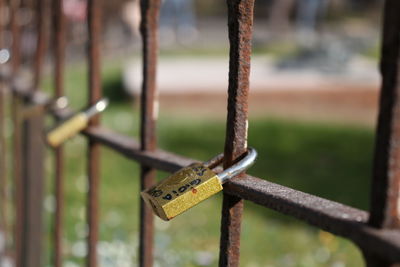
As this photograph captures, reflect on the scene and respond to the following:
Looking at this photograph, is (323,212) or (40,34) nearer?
(323,212)

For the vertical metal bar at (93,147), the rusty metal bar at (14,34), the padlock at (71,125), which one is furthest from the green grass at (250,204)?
the padlock at (71,125)

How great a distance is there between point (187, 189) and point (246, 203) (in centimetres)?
303

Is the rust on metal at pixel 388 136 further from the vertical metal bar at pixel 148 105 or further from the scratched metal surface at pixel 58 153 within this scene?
the scratched metal surface at pixel 58 153

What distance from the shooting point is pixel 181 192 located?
734mm

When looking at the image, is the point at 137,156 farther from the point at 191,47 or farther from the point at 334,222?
the point at 191,47

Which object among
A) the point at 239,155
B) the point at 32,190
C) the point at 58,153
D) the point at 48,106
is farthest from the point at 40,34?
the point at 239,155

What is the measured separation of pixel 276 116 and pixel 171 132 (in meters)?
1.38

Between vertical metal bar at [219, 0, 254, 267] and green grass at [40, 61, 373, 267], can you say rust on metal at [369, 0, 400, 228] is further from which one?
green grass at [40, 61, 373, 267]

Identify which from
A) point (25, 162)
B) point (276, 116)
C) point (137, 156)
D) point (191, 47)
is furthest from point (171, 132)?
point (191, 47)

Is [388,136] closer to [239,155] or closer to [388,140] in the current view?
[388,140]

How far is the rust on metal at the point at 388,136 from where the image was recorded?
55 cm

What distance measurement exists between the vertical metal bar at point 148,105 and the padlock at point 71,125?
0.19 metres

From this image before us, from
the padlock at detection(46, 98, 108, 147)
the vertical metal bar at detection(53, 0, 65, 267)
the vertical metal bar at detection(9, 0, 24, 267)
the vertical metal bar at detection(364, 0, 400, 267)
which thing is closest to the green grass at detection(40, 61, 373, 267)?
the vertical metal bar at detection(9, 0, 24, 267)

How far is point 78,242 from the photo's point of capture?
9.78ft
